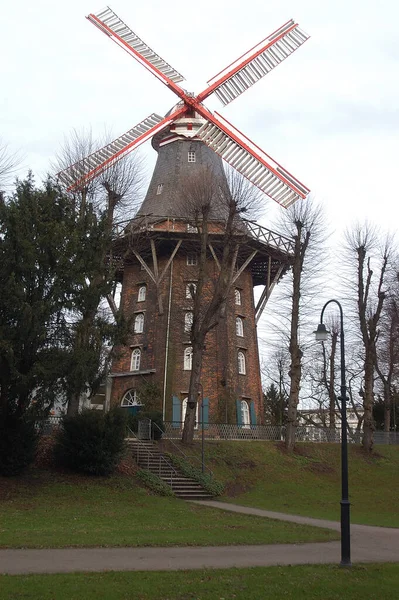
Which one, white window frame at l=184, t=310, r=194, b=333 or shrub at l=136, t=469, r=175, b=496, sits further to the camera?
white window frame at l=184, t=310, r=194, b=333

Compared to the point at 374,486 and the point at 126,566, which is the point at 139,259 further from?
the point at 126,566

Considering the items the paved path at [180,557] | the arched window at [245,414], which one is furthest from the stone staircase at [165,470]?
the paved path at [180,557]

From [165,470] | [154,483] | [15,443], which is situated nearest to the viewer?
[15,443]

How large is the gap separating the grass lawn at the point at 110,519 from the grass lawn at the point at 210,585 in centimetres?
304

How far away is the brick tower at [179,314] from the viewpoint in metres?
33.2

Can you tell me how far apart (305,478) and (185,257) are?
14288 millimetres

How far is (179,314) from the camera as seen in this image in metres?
34.8

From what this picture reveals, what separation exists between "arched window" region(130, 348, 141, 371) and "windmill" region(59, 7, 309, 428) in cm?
5

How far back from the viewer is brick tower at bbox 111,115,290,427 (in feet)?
109

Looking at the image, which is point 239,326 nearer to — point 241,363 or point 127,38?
point 241,363

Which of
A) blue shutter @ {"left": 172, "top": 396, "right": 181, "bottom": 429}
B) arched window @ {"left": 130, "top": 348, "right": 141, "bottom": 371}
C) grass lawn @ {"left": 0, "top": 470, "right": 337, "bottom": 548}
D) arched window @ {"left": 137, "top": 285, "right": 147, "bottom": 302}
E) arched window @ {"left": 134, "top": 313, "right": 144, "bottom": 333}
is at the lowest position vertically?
grass lawn @ {"left": 0, "top": 470, "right": 337, "bottom": 548}

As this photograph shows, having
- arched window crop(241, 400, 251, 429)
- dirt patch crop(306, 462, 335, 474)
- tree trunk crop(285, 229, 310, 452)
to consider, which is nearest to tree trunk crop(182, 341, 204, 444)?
tree trunk crop(285, 229, 310, 452)

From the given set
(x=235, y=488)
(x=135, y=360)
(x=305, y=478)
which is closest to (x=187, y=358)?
(x=135, y=360)

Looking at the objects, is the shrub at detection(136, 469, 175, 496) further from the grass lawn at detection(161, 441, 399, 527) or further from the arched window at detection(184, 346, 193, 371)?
the arched window at detection(184, 346, 193, 371)
